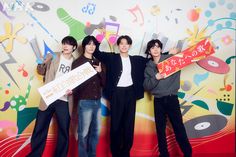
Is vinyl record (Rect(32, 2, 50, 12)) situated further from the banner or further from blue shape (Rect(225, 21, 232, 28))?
blue shape (Rect(225, 21, 232, 28))

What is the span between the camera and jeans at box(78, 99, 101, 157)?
2.41 metres

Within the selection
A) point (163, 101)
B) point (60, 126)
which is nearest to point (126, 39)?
point (163, 101)

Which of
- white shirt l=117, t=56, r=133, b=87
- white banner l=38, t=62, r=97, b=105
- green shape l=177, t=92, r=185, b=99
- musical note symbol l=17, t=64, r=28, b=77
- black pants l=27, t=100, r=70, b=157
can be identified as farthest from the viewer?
green shape l=177, t=92, r=185, b=99

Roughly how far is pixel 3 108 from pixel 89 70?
921mm

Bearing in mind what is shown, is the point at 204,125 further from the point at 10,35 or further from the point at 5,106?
the point at 10,35

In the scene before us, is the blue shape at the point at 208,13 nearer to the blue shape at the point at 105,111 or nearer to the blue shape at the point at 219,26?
the blue shape at the point at 219,26

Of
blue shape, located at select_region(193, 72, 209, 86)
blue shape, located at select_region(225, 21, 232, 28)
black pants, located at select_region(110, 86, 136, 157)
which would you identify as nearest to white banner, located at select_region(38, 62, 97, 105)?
black pants, located at select_region(110, 86, 136, 157)

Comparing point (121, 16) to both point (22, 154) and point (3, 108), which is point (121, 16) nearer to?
point (3, 108)

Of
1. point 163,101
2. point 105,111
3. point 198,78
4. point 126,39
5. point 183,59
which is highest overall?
point 126,39

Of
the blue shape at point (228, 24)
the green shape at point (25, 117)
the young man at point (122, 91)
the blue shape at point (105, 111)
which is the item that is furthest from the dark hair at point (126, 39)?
the blue shape at point (228, 24)

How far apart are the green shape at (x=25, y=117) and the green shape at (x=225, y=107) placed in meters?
1.91

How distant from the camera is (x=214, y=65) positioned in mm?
2965

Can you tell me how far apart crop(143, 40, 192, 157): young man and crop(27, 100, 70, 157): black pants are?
80 cm

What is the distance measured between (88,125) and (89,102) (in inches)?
7.9
